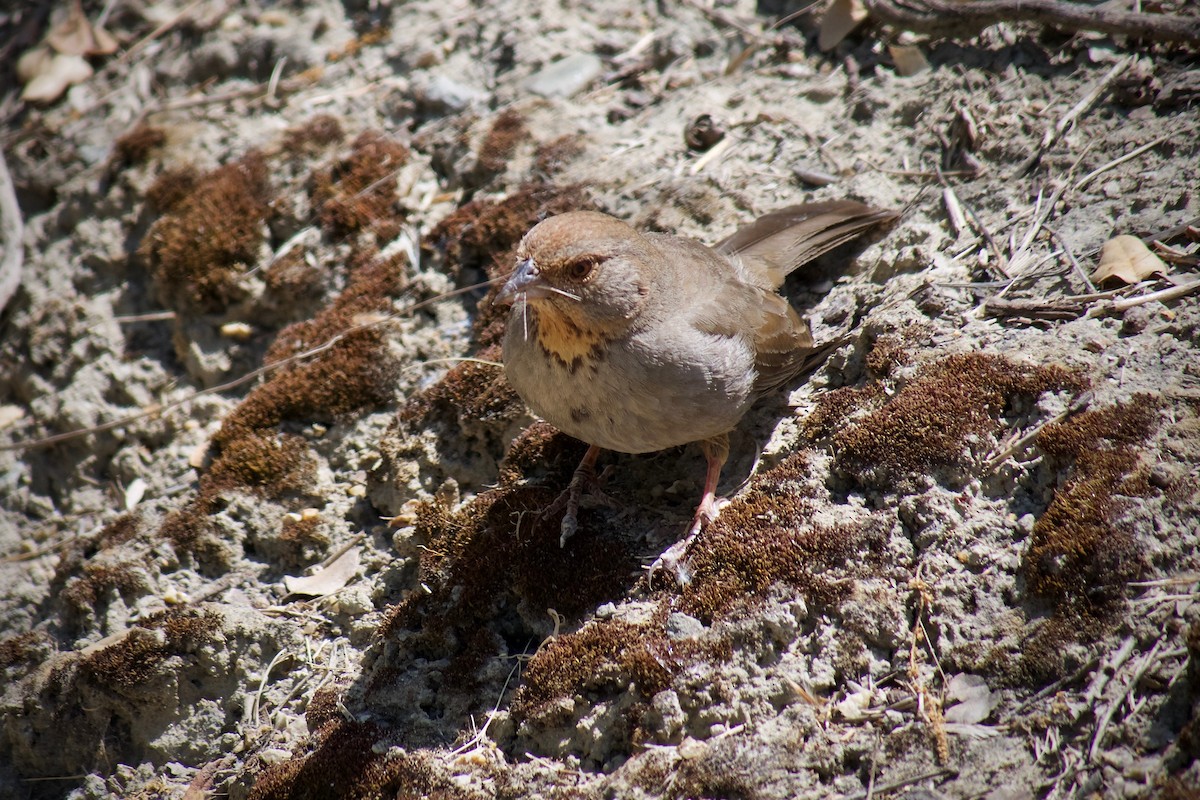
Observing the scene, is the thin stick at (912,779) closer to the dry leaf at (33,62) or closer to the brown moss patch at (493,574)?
the brown moss patch at (493,574)

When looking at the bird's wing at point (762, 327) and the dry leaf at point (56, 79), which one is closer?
the bird's wing at point (762, 327)

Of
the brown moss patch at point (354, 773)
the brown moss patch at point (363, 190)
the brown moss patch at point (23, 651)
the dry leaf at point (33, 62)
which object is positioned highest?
the dry leaf at point (33, 62)

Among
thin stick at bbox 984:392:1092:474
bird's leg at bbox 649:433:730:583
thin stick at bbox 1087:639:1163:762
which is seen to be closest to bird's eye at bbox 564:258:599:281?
bird's leg at bbox 649:433:730:583

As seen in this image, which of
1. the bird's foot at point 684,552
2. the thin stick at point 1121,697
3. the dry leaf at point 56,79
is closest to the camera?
the thin stick at point 1121,697

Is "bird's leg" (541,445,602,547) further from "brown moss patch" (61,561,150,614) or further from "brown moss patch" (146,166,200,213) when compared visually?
"brown moss patch" (146,166,200,213)

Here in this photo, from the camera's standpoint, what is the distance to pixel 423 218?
644 centimetres

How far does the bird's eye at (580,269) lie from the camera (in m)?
4.28

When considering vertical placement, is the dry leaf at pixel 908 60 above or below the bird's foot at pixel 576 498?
above

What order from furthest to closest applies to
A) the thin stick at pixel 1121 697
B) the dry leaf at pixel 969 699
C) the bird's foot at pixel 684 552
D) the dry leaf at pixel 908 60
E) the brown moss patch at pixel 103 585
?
the dry leaf at pixel 908 60 < the brown moss patch at pixel 103 585 < the bird's foot at pixel 684 552 < the dry leaf at pixel 969 699 < the thin stick at pixel 1121 697

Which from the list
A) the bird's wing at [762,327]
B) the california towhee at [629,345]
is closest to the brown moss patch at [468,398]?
the california towhee at [629,345]

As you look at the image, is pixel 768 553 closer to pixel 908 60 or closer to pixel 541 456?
pixel 541 456

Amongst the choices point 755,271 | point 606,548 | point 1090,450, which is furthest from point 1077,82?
point 606,548

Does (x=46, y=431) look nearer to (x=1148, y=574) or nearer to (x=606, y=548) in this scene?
(x=606, y=548)

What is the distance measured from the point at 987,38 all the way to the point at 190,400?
590 centimetres
